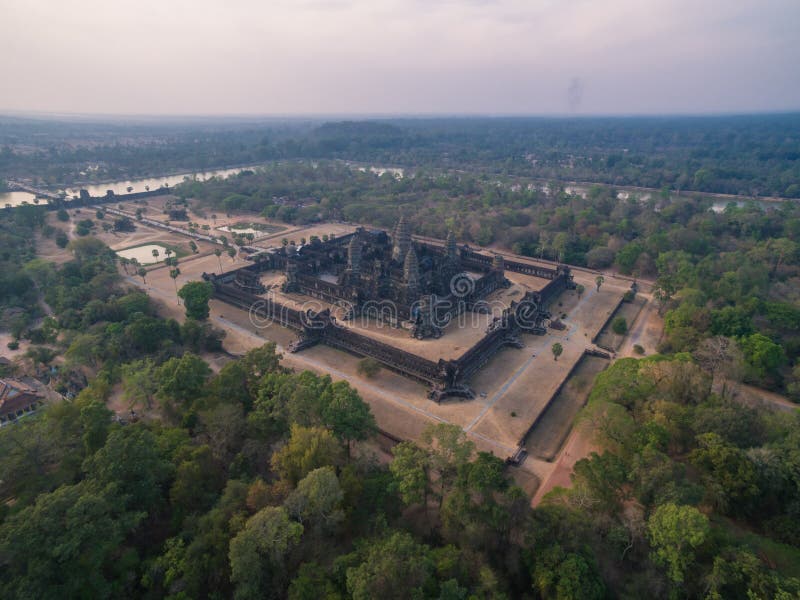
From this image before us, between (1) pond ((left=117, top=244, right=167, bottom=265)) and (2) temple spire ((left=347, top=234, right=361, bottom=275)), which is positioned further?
(1) pond ((left=117, top=244, right=167, bottom=265))

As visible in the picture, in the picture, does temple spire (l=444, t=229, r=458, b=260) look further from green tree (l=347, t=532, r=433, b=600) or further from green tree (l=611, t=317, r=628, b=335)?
green tree (l=347, t=532, r=433, b=600)

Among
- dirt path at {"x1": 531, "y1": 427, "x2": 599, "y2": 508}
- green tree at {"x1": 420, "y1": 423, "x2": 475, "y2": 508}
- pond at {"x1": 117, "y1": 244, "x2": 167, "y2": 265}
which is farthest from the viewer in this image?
pond at {"x1": 117, "y1": 244, "x2": 167, "y2": 265}

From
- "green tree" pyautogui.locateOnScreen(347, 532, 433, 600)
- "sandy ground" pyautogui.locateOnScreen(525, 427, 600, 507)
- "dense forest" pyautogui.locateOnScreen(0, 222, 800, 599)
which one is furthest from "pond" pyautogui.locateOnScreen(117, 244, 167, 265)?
"sandy ground" pyautogui.locateOnScreen(525, 427, 600, 507)

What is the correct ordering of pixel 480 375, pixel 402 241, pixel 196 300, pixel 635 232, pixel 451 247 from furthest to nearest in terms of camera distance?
pixel 635 232, pixel 451 247, pixel 402 241, pixel 196 300, pixel 480 375

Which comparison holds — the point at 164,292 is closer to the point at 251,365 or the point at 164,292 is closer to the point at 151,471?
the point at 251,365

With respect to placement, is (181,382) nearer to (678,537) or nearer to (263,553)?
(263,553)

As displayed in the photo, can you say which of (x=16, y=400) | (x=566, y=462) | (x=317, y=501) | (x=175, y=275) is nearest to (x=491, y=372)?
(x=566, y=462)
